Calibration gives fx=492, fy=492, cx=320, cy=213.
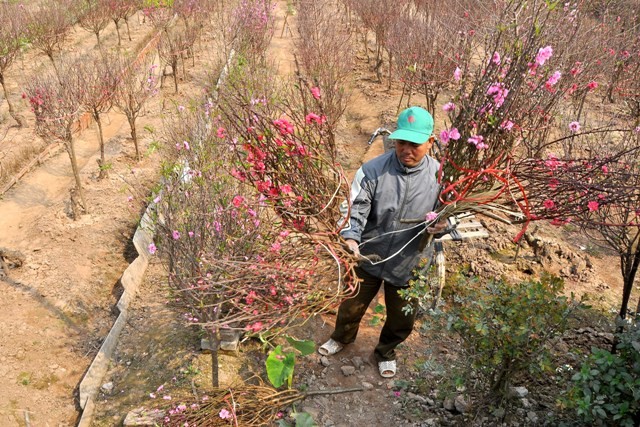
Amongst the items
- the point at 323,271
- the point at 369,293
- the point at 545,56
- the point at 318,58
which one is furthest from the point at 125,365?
the point at 318,58

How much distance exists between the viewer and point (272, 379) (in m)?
3.30

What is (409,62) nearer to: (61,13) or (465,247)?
(465,247)

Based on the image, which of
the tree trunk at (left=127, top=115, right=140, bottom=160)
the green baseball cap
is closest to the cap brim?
the green baseball cap

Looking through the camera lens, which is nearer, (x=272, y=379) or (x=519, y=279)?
(x=272, y=379)

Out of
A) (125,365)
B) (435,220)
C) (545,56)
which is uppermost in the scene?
(545,56)

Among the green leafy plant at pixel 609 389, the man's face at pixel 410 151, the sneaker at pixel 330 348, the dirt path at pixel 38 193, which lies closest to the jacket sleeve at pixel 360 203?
the man's face at pixel 410 151

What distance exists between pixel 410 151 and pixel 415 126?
17 cm

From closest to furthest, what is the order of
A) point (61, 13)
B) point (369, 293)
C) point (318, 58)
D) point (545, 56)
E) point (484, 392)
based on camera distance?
point (545, 56) < point (484, 392) < point (369, 293) < point (318, 58) < point (61, 13)

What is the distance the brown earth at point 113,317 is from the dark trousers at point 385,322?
0.18 m

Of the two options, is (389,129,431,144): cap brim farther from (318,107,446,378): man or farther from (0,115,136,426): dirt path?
(0,115,136,426): dirt path

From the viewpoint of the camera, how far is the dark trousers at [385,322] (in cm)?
348

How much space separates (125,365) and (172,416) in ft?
4.37

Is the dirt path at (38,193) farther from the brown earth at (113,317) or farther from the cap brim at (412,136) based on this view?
the cap brim at (412,136)

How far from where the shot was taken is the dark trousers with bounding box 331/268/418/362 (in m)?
3.48
